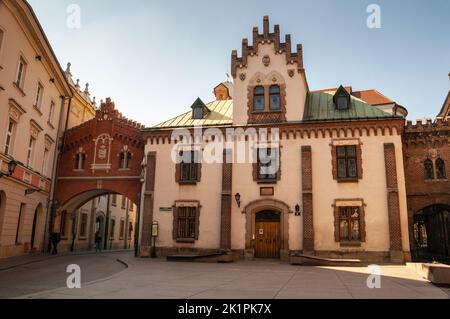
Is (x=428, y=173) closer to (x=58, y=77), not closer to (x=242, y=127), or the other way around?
(x=242, y=127)

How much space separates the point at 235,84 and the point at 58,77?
501 inches

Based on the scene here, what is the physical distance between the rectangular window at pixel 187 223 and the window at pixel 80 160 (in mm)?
9012

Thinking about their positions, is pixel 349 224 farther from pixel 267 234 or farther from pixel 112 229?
pixel 112 229

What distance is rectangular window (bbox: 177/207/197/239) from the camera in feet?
82.4

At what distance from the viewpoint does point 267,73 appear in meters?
26.2

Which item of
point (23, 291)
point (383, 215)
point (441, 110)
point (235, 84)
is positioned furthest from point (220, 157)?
point (441, 110)

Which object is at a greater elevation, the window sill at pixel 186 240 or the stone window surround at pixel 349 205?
the stone window surround at pixel 349 205

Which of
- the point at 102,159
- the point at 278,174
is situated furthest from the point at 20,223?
the point at 278,174

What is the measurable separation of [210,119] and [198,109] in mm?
1574

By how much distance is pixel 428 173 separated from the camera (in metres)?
25.5

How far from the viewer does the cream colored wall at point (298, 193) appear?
2256 centimetres

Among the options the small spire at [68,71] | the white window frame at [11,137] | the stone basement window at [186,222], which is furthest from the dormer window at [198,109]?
the small spire at [68,71]

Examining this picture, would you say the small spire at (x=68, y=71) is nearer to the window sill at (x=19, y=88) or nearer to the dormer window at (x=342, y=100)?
the window sill at (x=19, y=88)
